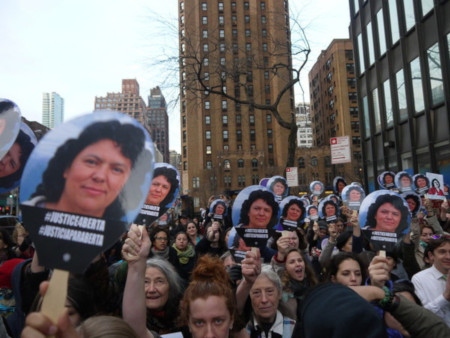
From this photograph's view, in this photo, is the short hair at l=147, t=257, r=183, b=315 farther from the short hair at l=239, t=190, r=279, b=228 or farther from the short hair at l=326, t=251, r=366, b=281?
the short hair at l=326, t=251, r=366, b=281

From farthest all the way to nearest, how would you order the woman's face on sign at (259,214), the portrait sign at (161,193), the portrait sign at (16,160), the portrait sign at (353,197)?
the portrait sign at (353,197)
the portrait sign at (161,193)
the woman's face on sign at (259,214)
the portrait sign at (16,160)

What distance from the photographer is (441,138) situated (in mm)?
17328

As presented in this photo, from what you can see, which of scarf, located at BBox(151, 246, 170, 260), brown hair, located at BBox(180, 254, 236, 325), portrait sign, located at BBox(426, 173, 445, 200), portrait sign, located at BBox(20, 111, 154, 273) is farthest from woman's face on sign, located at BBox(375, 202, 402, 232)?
portrait sign, located at BBox(426, 173, 445, 200)

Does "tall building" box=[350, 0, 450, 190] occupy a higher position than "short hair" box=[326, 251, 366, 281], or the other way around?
"tall building" box=[350, 0, 450, 190]

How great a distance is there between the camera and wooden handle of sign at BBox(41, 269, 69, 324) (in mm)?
1489

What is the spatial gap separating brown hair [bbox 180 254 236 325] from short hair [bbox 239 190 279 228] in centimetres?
82

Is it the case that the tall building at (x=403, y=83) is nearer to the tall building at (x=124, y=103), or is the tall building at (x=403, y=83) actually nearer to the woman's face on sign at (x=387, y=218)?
the woman's face on sign at (x=387, y=218)

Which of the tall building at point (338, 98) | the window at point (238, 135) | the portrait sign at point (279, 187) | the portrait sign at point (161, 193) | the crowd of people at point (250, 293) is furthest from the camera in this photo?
the window at point (238, 135)

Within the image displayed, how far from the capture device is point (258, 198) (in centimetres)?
390

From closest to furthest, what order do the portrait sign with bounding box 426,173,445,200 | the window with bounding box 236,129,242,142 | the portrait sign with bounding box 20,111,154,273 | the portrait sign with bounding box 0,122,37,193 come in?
the portrait sign with bounding box 20,111,154,273
the portrait sign with bounding box 0,122,37,193
the portrait sign with bounding box 426,173,445,200
the window with bounding box 236,129,242,142

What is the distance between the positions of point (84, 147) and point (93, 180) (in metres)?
0.16

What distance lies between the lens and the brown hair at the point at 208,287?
2.71 meters

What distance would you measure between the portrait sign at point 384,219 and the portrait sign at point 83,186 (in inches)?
102

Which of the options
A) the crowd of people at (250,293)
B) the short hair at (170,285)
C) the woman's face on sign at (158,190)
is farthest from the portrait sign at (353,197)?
the short hair at (170,285)
